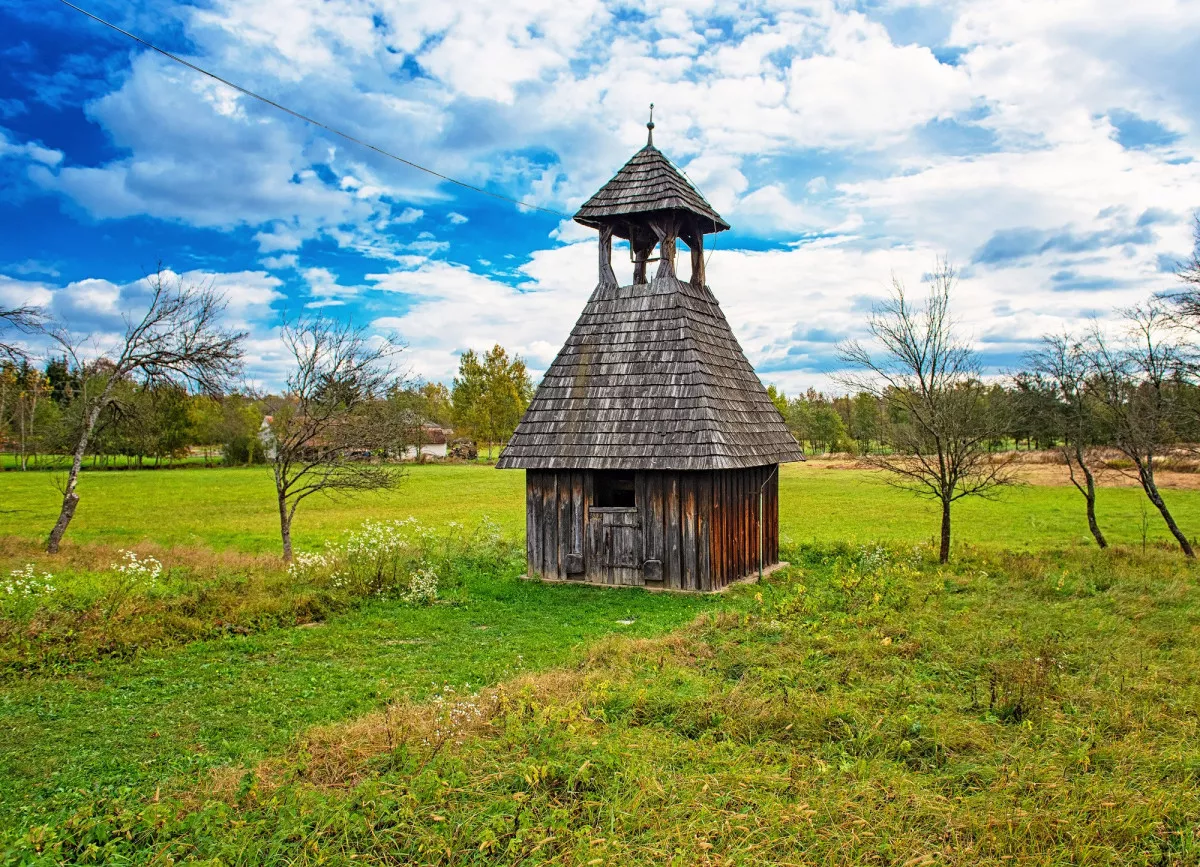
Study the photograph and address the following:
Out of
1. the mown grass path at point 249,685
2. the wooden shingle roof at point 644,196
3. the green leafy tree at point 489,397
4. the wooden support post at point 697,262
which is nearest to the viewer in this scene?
the mown grass path at point 249,685

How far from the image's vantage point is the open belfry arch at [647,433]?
14.0 metres

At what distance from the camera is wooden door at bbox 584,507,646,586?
1434 centimetres

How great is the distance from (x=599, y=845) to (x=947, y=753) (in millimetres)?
3147

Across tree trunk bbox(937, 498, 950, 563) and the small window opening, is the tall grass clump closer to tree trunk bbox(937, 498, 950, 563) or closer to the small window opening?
the small window opening

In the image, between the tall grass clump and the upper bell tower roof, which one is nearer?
the tall grass clump

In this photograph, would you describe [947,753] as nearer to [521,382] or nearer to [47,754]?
[47,754]

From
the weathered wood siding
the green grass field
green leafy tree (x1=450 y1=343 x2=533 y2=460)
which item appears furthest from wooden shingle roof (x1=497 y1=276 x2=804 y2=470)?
green leafy tree (x1=450 y1=343 x2=533 y2=460)

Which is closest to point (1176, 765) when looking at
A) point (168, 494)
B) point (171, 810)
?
point (171, 810)

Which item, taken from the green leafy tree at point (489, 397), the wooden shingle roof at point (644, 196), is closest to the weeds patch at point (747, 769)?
the wooden shingle roof at point (644, 196)

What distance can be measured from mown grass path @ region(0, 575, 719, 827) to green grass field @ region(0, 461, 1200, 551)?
27.9ft

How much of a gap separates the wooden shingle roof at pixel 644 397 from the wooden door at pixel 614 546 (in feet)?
3.59

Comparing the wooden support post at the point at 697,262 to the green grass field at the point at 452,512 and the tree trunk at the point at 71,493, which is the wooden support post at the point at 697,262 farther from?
the tree trunk at the point at 71,493

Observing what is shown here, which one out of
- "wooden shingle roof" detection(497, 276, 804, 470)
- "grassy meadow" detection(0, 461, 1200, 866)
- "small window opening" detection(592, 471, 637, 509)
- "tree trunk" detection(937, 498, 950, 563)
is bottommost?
"grassy meadow" detection(0, 461, 1200, 866)

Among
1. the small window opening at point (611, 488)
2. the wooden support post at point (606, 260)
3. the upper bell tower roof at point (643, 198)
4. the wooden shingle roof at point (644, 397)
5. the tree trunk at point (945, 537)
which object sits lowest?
the tree trunk at point (945, 537)
